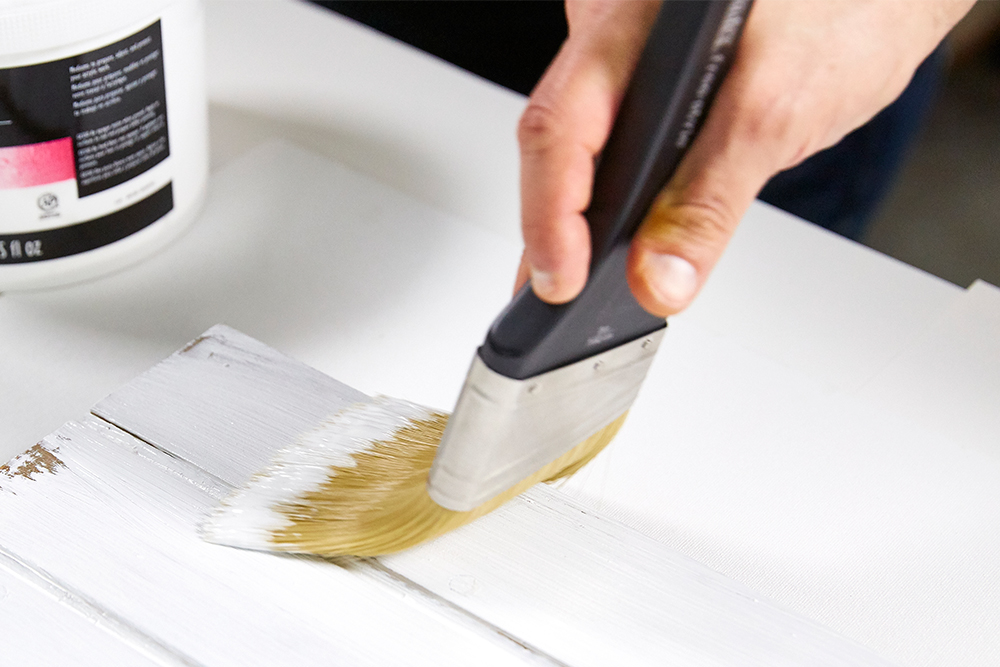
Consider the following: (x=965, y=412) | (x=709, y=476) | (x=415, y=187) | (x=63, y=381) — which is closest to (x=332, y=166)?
(x=415, y=187)

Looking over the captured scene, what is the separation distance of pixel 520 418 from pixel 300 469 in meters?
0.15

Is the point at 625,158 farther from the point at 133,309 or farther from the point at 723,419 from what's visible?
the point at 133,309

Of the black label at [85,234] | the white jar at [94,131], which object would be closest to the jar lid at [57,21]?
the white jar at [94,131]

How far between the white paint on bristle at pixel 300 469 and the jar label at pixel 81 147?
25 centimetres

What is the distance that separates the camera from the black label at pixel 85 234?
67 cm

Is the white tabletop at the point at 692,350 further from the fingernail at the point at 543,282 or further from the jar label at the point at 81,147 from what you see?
the fingernail at the point at 543,282

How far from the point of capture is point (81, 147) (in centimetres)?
64

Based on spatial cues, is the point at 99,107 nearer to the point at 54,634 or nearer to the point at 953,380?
the point at 54,634

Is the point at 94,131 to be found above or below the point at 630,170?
below

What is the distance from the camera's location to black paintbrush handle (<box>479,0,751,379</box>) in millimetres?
391

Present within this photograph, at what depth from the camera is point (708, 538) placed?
0.61m

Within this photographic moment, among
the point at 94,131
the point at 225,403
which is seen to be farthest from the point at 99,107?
the point at 225,403

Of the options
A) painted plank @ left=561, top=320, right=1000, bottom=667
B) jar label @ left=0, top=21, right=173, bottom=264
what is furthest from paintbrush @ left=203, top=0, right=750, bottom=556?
jar label @ left=0, top=21, right=173, bottom=264

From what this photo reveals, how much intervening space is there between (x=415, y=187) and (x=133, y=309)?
11.0 inches
